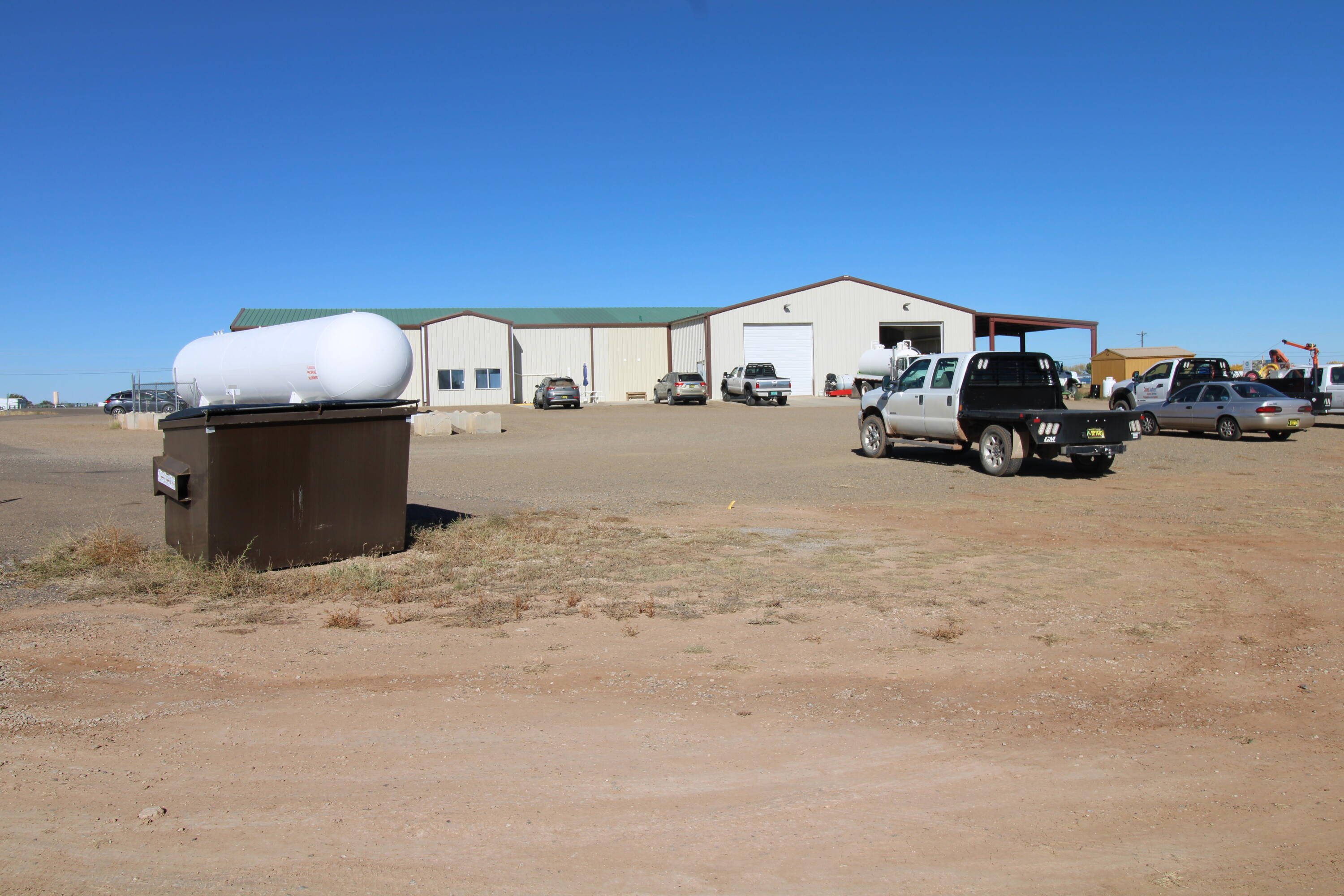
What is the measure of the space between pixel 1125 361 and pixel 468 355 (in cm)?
3586

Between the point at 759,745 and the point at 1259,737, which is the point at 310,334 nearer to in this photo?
the point at 759,745

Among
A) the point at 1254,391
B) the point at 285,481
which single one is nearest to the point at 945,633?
the point at 285,481

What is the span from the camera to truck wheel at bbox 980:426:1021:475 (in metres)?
15.3

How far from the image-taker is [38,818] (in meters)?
3.70

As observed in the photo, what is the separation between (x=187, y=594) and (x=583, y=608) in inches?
128

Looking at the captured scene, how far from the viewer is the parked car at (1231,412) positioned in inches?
811

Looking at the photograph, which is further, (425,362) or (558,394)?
(425,362)

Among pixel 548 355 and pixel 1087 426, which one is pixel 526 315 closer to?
pixel 548 355

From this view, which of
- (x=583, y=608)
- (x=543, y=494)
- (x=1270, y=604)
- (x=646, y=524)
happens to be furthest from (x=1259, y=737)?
(x=543, y=494)

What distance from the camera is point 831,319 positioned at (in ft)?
172

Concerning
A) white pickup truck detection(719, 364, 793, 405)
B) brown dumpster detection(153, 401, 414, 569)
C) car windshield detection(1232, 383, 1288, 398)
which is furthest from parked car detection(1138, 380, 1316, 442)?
white pickup truck detection(719, 364, 793, 405)

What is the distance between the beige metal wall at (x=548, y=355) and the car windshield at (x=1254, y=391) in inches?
1492

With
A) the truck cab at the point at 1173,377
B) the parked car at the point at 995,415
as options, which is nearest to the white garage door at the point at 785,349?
the truck cab at the point at 1173,377

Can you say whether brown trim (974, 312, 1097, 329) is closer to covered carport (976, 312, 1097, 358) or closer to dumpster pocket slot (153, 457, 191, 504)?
covered carport (976, 312, 1097, 358)
